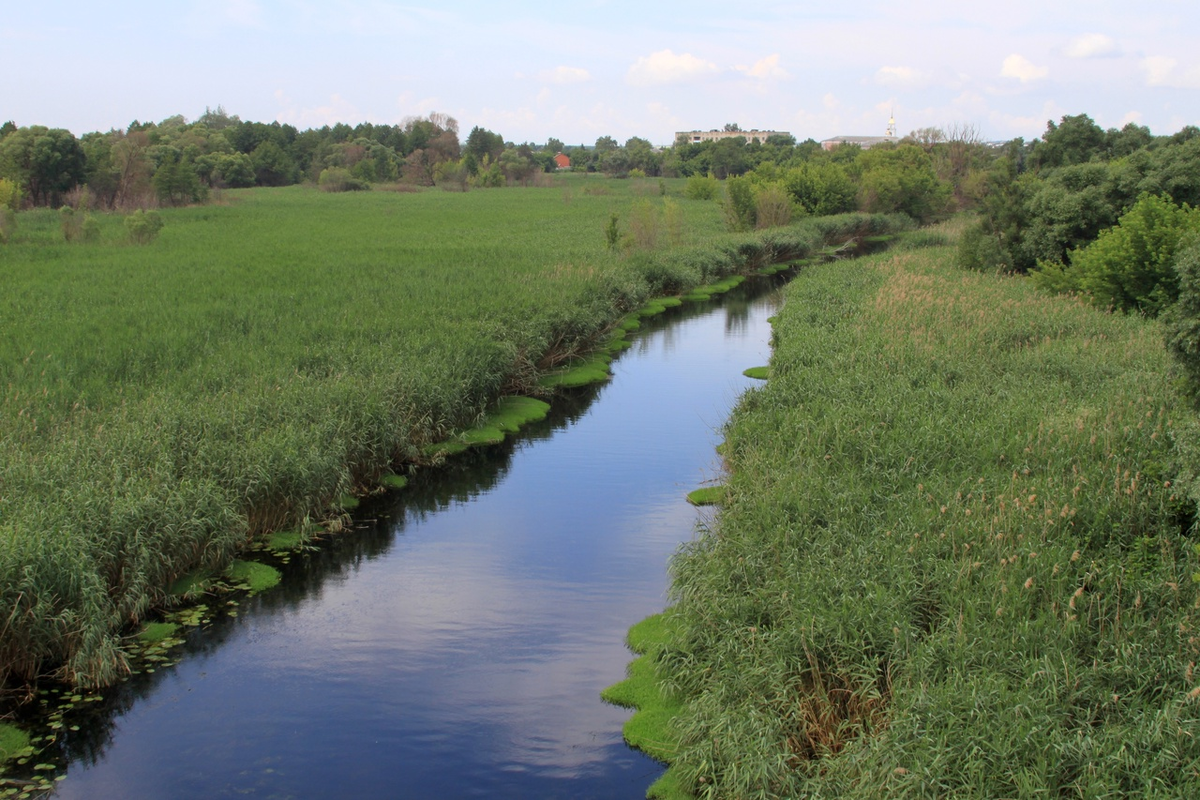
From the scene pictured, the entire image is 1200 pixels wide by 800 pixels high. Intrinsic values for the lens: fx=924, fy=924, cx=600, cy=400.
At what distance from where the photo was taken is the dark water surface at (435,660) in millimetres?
7715

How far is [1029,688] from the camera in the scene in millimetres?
6559

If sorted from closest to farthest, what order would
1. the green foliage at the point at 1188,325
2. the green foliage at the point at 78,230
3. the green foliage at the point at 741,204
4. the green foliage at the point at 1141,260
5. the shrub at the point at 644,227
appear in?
1. the green foliage at the point at 1188,325
2. the green foliage at the point at 1141,260
3. the green foliage at the point at 78,230
4. the shrub at the point at 644,227
5. the green foliage at the point at 741,204

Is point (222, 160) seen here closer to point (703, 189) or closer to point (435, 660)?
point (703, 189)

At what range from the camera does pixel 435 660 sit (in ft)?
31.2

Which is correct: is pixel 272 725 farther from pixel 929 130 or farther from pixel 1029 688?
pixel 929 130

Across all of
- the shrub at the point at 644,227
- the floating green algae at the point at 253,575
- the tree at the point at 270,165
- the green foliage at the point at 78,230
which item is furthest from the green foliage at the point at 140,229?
the tree at the point at 270,165

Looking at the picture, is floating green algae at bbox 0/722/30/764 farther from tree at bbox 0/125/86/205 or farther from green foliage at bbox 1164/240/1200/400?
tree at bbox 0/125/86/205

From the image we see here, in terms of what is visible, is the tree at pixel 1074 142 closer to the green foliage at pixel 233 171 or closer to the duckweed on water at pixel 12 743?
the duckweed on water at pixel 12 743

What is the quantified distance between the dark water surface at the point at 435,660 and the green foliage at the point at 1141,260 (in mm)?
11776

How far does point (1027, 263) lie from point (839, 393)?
717 inches

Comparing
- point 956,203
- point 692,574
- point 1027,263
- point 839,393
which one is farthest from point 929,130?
point 692,574

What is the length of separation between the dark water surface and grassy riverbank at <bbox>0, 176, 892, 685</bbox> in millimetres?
933

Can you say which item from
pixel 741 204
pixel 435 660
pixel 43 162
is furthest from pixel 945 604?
pixel 43 162

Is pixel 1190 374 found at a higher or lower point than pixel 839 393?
higher
